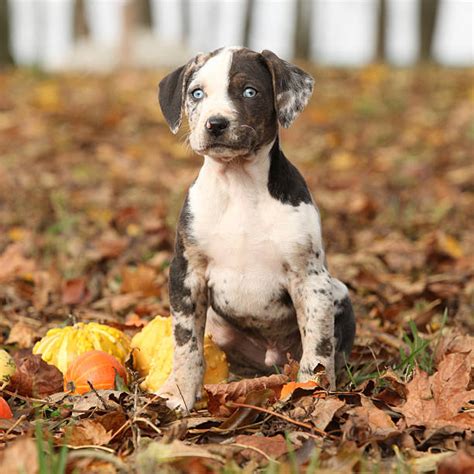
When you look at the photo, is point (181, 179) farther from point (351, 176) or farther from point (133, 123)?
point (133, 123)

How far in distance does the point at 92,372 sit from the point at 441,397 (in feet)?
4.80

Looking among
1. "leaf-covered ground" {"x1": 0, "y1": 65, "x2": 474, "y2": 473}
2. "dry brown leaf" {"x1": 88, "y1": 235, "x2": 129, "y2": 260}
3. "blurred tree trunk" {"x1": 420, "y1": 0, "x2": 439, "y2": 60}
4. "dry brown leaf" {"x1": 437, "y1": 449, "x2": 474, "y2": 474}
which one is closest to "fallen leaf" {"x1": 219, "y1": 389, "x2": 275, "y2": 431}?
"leaf-covered ground" {"x1": 0, "y1": 65, "x2": 474, "y2": 473}

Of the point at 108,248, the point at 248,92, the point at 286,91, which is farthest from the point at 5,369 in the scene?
the point at 108,248

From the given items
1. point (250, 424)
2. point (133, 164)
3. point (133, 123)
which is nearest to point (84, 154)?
point (133, 164)

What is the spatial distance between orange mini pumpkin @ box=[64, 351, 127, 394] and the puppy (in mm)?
260

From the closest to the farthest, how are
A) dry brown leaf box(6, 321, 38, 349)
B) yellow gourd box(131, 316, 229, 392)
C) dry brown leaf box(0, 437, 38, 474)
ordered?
dry brown leaf box(0, 437, 38, 474), yellow gourd box(131, 316, 229, 392), dry brown leaf box(6, 321, 38, 349)

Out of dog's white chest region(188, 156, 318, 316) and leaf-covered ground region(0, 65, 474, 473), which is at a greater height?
dog's white chest region(188, 156, 318, 316)

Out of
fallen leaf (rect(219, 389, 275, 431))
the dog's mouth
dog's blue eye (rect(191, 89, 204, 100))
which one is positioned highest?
dog's blue eye (rect(191, 89, 204, 100))

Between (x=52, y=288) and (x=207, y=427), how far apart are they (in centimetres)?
241

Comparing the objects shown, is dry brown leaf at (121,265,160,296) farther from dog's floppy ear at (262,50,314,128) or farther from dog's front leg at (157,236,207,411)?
dog's floppy ear at (262,50,314,128)

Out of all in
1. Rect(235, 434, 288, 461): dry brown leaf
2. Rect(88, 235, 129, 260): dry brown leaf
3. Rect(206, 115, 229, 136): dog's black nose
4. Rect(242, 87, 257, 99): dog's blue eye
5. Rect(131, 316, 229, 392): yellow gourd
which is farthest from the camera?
Rect(88, 235, 129, 260): dry brown leaf

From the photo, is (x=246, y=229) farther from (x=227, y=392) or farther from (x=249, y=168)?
(x=227, y=392)

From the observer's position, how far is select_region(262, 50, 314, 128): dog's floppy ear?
346 cm

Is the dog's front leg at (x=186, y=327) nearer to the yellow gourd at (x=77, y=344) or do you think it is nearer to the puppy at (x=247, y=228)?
the puppy at (x=247, y=228)
